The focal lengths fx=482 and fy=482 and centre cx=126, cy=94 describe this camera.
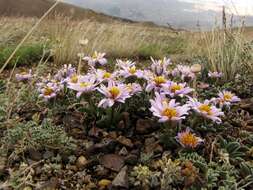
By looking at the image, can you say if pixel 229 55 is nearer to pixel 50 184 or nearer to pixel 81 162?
pixel 81 162

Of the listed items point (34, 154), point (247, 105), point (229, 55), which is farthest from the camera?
point (229, 55)

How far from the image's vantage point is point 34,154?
2.43m

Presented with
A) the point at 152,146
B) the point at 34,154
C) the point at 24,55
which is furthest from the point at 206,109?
the point at 24,55

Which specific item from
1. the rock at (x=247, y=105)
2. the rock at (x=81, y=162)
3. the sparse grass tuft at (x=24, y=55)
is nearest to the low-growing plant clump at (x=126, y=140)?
the rock at (x=81, y=162)

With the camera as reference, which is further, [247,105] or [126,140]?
[247,105]

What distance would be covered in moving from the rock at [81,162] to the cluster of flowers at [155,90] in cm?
28

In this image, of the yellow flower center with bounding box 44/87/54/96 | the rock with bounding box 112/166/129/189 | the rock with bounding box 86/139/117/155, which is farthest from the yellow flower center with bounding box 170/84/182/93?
the yellow flower center with bounding box 44/87/54/96

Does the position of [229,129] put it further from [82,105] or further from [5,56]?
[5,56]

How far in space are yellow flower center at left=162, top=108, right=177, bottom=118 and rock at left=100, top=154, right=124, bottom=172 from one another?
0.31 m

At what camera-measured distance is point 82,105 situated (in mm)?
2805

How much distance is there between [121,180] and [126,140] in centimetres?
35

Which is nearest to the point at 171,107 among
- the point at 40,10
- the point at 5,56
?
the point at 5,56

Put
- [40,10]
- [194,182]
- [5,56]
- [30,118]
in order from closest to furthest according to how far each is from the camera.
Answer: [194,182] < [30,118] < [5,56] < [40,10]

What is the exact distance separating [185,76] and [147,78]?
14.1 inches
